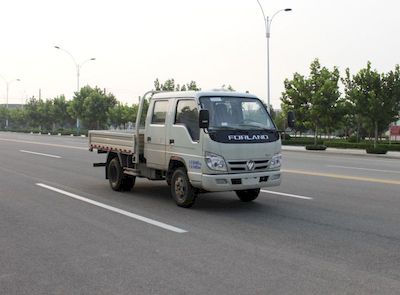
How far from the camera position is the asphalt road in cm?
512

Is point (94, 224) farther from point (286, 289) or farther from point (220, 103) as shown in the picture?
point (286, 289)

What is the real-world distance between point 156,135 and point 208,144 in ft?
5.62

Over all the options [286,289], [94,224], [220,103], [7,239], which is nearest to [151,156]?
[220,103]

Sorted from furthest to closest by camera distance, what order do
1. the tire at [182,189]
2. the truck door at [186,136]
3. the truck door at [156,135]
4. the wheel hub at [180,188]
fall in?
the truck door at [156,135]
the wheel hub at [180,188]
the tire at [182,189]
the truck door at [186,136]

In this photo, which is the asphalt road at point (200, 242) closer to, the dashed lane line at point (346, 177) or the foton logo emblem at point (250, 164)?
the foton logo emblem at point (250, 164)

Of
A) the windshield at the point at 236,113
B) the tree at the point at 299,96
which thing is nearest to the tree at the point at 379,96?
the tree at the point at 299,96

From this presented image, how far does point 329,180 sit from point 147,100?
19.2 feet

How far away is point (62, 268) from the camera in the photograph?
5648 millimetres

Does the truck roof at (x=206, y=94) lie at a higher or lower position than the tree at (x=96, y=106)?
lower

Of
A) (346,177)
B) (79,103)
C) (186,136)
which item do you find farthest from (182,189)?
(79,103)

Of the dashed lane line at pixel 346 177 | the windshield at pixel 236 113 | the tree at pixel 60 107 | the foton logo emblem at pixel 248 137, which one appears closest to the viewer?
the foton logo emblem at pixel 248 137

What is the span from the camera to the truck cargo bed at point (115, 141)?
35.4 ft

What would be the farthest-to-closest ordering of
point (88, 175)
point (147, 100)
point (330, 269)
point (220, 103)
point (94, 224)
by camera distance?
point (88, 175) → point (147, 100) → point (220, 103) → point (94, 224) → point (330, 269)

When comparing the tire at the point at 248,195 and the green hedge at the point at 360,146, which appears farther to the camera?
the green hedge at the point at 360,146
